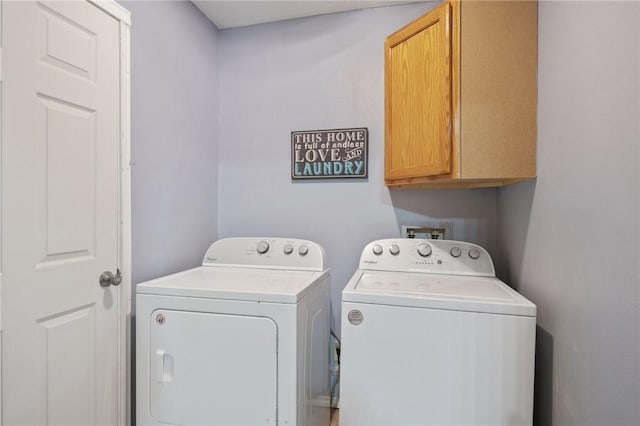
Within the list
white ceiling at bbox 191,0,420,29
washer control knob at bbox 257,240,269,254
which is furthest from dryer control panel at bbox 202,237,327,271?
white ceiling at bbox 191,0,420,29

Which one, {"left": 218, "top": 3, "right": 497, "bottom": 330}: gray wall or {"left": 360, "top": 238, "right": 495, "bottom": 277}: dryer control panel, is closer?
{"left": 360, "top": 238, "right": 495, "bottom": 277}: dryer control panel

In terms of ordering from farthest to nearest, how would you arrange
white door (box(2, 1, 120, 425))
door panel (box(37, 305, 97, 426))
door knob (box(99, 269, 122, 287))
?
door knob (box(99, 269, 122, 287)) → door panel (box(37, 305, 97, 426)) → white door (box(2, 1, 120, 425))

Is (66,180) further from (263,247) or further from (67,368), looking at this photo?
(263,247)

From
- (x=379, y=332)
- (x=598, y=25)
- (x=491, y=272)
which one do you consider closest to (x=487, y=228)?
(x=491, y=272)

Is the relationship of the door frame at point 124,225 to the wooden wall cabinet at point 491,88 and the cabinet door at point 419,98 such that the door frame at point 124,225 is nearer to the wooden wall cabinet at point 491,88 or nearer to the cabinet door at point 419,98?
the cabinet door at point 419,98

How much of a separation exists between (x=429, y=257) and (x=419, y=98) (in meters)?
0.79

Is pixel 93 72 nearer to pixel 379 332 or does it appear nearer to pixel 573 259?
pixel 379 332

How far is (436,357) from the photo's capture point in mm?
1176

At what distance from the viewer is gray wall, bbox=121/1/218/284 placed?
1592mm

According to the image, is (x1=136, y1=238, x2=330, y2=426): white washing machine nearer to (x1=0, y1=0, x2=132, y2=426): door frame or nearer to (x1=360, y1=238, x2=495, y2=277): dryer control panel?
(x1=0, y1=0, x2=132, y2=426): door frame

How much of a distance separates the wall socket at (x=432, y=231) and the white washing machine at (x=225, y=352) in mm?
822

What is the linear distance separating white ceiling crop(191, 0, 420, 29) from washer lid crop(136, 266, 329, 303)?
1.60m

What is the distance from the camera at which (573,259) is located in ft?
3.34

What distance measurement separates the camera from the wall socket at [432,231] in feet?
6.47
